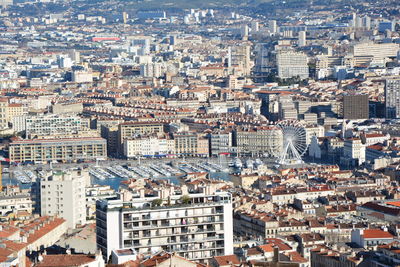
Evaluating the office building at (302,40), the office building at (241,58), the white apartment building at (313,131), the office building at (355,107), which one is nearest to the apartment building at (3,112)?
the office building at (355,107)

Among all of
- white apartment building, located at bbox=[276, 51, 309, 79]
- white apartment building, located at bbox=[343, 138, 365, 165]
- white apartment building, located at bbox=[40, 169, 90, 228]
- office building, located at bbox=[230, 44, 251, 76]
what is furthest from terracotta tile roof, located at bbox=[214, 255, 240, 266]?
office building, located at bbox=[230, 44, 251, 76]

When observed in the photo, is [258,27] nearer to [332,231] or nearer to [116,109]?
[116,109]

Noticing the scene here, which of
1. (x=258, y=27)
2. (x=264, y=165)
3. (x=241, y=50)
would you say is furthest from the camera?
(x=258, y=27)

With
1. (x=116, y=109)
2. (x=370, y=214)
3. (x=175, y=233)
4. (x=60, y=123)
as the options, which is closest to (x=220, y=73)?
(x=116, y=109)

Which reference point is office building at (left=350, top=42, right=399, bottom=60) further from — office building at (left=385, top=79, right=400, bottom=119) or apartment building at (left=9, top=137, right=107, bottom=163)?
apartment building at (left=9, top=137, right=107, bottom=163)

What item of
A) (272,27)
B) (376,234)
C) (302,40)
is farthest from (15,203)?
(272,27)

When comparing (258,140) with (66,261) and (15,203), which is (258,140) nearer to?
(15,203)

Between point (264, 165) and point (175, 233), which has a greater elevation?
point (175, 233)
